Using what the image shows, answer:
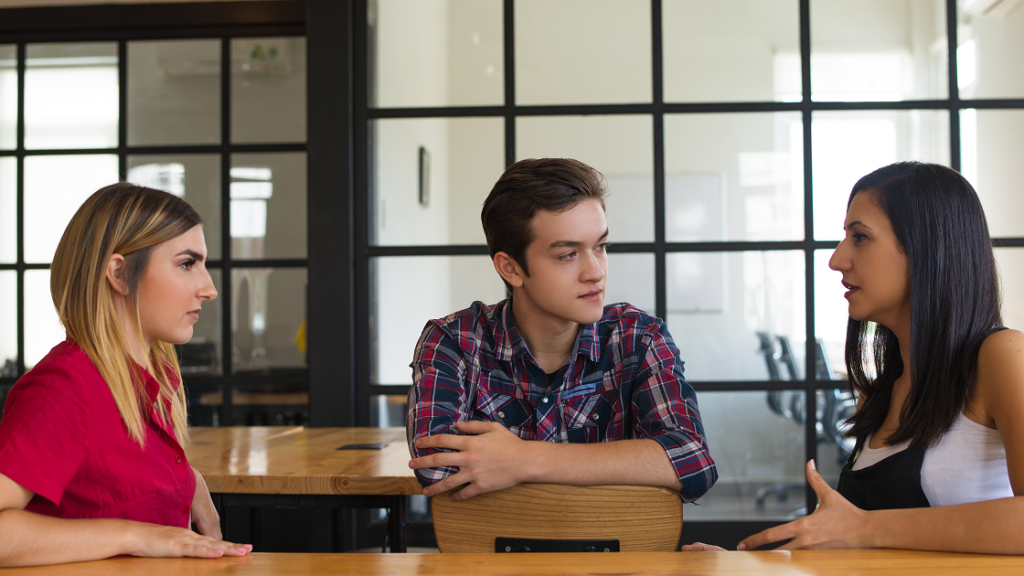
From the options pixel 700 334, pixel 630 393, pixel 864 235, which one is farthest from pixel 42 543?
pixel 700 334

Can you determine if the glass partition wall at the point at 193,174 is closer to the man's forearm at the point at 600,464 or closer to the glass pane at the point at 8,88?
the glass pane at the point at 8,88

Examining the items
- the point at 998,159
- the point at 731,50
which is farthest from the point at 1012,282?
the point at 731,50

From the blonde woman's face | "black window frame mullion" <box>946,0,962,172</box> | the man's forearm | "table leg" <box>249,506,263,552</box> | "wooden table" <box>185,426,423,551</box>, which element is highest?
"black window frame mullion" <box>946,0,962,172</box>

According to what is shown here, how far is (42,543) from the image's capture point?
0.89 meters

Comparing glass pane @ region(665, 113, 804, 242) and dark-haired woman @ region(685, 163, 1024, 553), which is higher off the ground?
glass pane @ region(665, 113, 804, 242)

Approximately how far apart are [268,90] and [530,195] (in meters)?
2.33

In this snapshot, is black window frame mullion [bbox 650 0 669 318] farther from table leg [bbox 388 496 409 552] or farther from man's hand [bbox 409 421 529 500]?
man's hand [bbox 409 421 529 500]

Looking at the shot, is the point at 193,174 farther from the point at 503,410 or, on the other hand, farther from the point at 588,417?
the point at 588,417

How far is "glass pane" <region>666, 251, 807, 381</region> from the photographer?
280 centimetres

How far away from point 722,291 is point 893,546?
190cm

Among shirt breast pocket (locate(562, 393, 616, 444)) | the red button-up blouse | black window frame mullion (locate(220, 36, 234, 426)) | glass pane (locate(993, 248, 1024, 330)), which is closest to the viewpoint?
the red button-up blouse

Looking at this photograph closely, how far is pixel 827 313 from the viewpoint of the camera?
9.16 feet

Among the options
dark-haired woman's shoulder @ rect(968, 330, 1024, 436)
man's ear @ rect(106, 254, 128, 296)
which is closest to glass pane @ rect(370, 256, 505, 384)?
man's ear @ rect(106, 254, 128, 296)

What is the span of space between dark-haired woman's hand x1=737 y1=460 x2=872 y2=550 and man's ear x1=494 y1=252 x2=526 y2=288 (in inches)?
25.3
